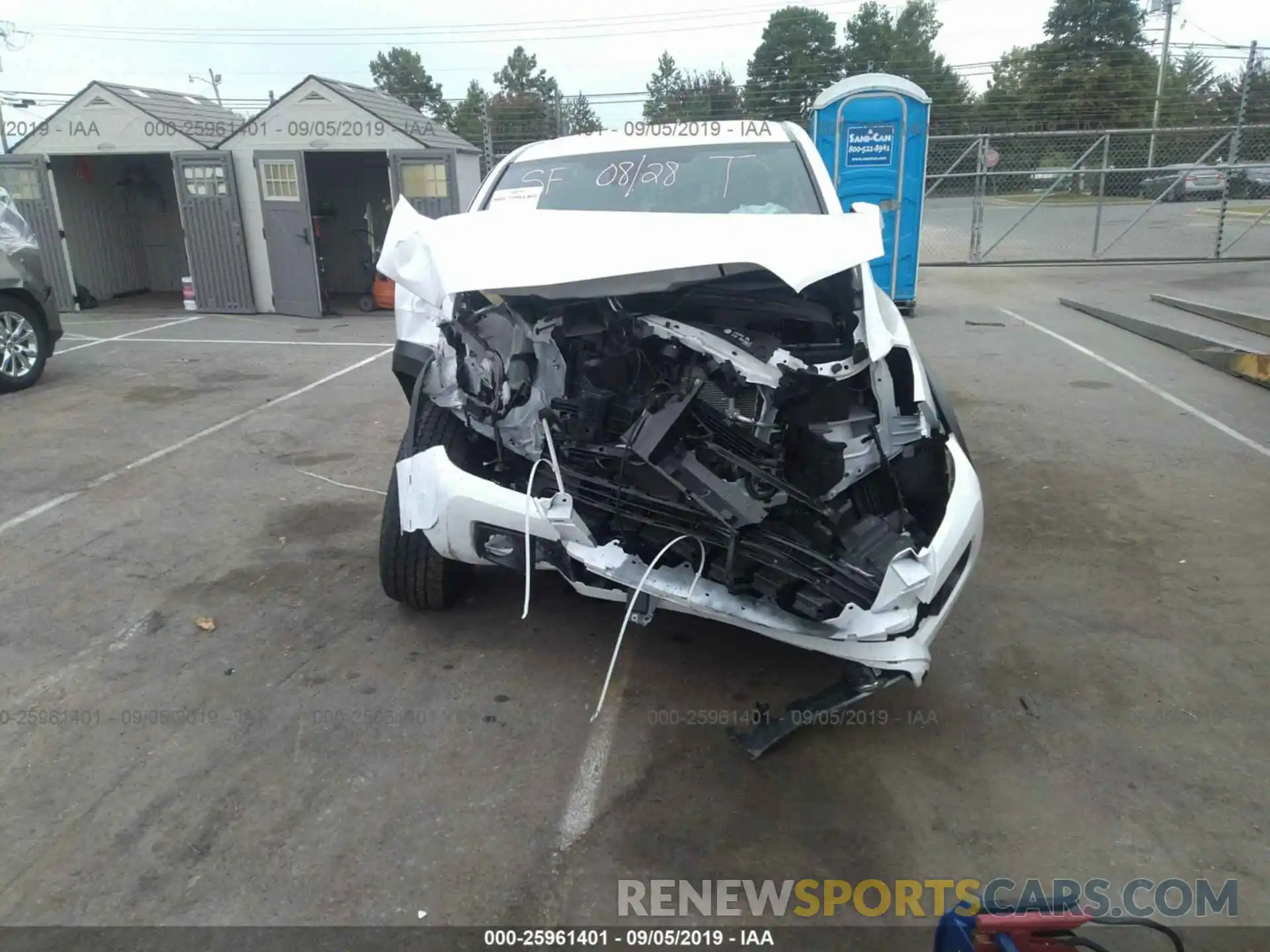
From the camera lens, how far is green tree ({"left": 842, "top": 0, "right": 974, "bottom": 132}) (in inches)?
1085

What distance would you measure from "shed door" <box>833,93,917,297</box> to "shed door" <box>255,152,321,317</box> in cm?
721

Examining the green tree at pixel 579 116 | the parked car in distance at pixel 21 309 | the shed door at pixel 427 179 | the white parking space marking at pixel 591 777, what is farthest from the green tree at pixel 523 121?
the white parking space marking at pixel 591 777

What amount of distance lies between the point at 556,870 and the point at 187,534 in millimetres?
3395

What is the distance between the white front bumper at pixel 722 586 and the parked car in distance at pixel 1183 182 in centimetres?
1484

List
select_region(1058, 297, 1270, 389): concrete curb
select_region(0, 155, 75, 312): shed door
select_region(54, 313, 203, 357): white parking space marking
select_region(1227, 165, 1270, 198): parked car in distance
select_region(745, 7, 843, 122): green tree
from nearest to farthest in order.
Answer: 1. select_region(1058, 297, 1270, 389): concrete curb
2. select_region(54, 313, 203, 357): white parking space marking
3. select_region(0, 155, 75, 312): shed door
4. select_region(1227, 165, 1270, 198): parked car in distance
5. select_region(745, 7, 843, 122): green tree

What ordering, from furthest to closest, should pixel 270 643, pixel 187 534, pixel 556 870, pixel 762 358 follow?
pixel 187 534 → pixel 270 643 → pixel 762 358 → pixel 556 870

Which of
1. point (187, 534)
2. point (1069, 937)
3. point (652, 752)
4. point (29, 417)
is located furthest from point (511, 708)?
point (29, 417)

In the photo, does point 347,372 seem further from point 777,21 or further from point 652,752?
point 777,21

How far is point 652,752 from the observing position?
3.04 m

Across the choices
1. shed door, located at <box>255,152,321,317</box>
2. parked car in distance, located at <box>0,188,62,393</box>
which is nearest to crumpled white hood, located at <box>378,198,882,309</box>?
parked car in distance, located at <box>0,188,62,393</box>

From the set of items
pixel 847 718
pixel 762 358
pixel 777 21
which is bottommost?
pixel 847 718

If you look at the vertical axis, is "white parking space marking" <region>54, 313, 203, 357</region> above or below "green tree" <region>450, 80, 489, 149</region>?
below

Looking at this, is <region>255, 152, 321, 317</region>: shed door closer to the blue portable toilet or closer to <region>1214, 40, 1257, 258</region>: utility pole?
the blue portable toilet

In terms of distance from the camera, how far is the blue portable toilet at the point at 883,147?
10773 mm
